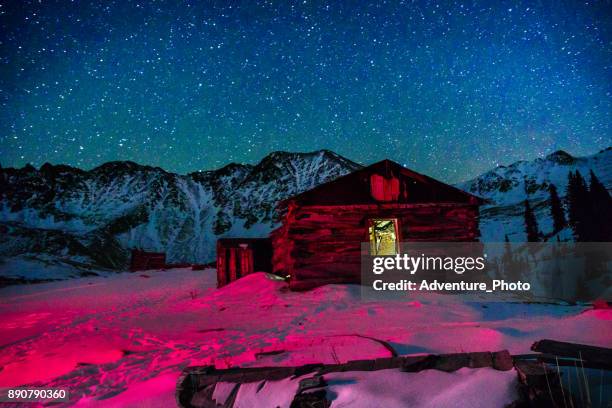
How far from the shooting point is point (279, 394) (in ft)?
9.91

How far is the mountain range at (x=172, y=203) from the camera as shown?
5079 inches

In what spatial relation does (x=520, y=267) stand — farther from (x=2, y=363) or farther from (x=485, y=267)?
(x=2, y=363)

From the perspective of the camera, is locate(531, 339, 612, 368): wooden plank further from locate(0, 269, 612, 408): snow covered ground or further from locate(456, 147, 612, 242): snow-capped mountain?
locate(456, 147, 612, 242): snow-capped mountain

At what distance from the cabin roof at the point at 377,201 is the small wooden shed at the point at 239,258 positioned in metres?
4.87

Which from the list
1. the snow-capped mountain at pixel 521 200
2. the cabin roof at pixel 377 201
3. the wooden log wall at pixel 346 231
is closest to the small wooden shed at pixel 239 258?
the wooden log wall at pixel 346 231

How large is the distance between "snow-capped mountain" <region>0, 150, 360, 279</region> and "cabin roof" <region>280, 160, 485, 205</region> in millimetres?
100017

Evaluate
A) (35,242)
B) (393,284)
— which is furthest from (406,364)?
(35,242)

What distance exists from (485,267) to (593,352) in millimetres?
10280

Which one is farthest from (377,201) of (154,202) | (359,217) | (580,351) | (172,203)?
(154,202)

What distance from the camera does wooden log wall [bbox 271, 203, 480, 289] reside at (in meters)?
13.2

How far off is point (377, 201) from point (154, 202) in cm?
16763

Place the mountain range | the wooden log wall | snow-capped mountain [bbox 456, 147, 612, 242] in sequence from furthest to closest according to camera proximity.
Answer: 1. the mountain range
2. snow-capped mountain [bbox 456, 147, 612, 242]
3. the wooden log wall

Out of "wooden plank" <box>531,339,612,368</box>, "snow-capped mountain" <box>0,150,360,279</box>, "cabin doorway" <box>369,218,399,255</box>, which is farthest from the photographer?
"snow-capped mountain" <box>0,150,360,279</box>

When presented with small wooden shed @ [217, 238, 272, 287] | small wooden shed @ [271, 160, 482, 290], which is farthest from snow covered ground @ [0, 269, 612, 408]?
small wooden shed @ [217, 238, 272, 287]
